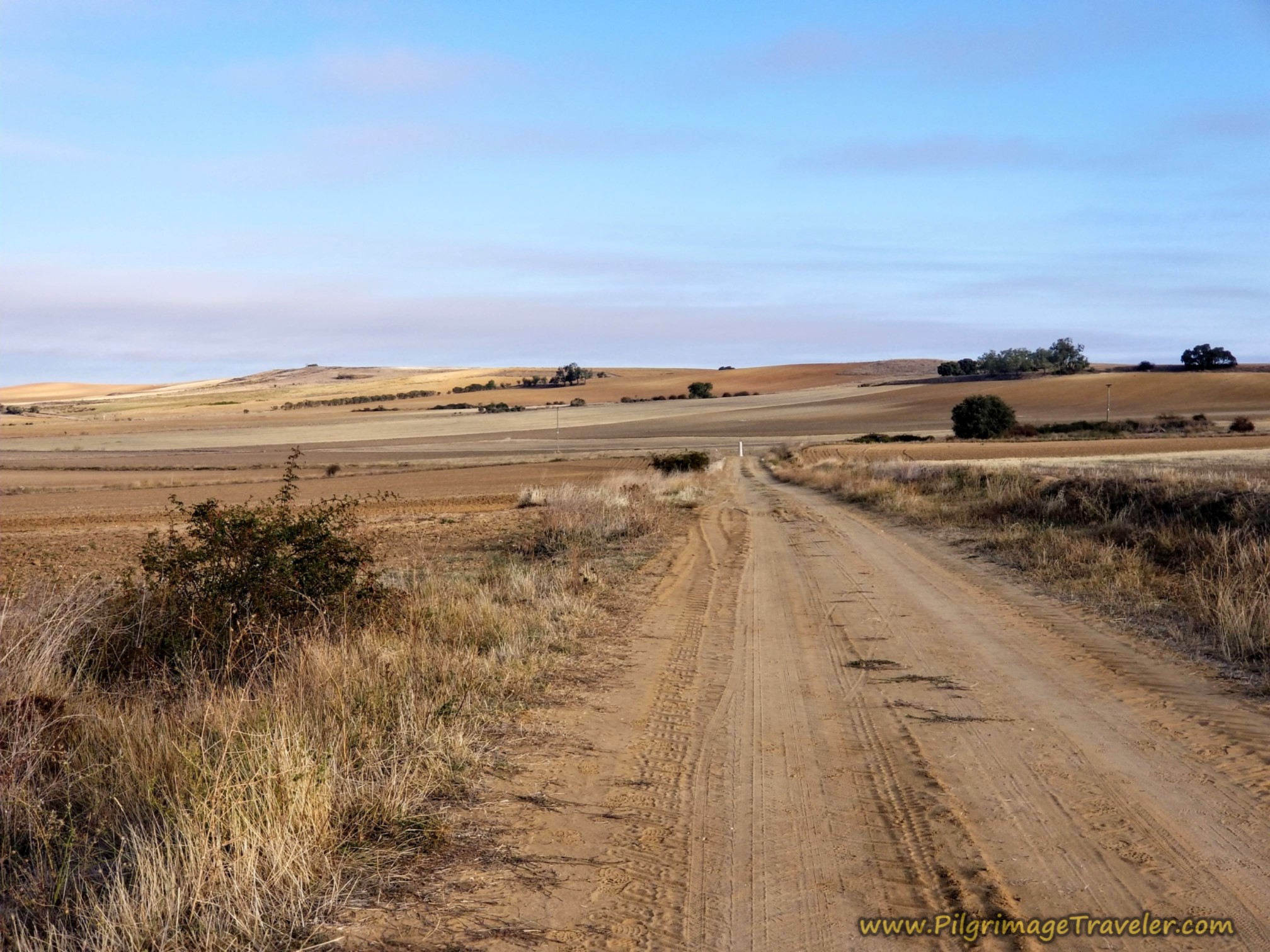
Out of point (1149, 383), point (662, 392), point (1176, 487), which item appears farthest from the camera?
point (662, 392)

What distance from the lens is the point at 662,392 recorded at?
16888cm

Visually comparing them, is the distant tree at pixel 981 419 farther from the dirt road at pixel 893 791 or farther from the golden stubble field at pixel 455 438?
the dirt road at pixel 893 791

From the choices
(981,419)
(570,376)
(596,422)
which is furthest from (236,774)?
(570,376)

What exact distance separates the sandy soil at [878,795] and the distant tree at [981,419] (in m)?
78.0

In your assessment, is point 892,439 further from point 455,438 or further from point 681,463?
point 455,438

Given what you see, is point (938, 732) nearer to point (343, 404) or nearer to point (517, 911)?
point (517, 911)

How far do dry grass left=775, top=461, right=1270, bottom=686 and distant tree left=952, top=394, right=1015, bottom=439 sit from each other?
58485 millimetres

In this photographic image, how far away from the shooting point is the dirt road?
450 centimetres

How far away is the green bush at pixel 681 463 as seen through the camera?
46250mm

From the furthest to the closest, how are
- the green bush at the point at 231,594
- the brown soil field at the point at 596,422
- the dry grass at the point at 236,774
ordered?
the brown soil field at the point at 596,422
the green bush at the point at 231,594
the dry grass at the point at 236,774

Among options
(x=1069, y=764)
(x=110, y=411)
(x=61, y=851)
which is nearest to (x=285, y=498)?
(x=61, y=851)

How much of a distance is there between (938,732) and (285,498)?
691 centimetres

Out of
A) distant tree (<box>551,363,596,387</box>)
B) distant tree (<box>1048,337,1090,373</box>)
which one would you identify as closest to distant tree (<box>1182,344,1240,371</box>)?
Result: distant tree (<box>1048,337,1090,373</box>)

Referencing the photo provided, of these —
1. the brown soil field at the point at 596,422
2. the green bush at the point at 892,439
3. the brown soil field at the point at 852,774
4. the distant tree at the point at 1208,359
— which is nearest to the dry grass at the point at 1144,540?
the brown soil field at the point at 852,774
